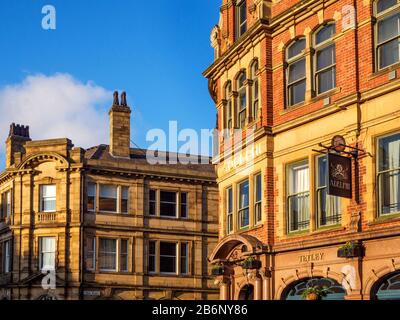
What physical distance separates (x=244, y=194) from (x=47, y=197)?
24.9 metres

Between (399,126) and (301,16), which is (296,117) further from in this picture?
(399,126)

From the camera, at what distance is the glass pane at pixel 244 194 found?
26.1 meters

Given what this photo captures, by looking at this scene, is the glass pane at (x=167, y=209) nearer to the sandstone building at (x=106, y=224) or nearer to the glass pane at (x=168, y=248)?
the sandstone building at (x=106, y=224)

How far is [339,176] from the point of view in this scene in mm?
19953

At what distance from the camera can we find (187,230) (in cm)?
4953

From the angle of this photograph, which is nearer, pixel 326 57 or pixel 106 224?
pixel 326 57

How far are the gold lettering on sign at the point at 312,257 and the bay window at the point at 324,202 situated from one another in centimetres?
88

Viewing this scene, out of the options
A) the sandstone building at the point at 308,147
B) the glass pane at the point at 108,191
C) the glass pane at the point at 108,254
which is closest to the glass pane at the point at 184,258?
the glass pane at the point at 108,254

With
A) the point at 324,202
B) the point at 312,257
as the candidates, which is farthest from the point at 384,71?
the point at 312,257

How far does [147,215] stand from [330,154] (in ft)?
99.7

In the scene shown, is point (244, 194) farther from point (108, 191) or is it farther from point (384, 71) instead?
point (108, 191)

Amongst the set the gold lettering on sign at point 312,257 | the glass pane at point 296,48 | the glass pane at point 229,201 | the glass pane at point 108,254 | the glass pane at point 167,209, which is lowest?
the gold lettering on sign at point 312,257

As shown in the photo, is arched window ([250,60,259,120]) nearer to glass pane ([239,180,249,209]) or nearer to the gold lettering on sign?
glass pane ([239,180,249,209])

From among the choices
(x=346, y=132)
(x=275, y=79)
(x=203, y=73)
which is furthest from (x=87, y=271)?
(x=346, y=132)
